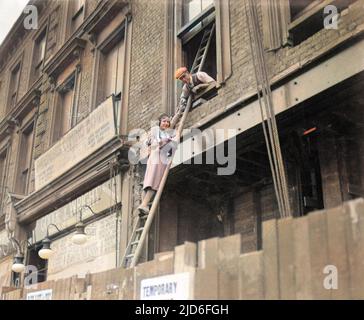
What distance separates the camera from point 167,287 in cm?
386

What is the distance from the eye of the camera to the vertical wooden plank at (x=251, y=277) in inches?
133

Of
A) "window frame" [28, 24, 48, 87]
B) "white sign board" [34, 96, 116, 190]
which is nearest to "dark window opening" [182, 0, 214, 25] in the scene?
"white sign board" [34, 96, 116, 190]

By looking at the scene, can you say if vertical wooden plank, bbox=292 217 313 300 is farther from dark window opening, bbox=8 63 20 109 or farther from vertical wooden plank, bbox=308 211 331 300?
→ dark window opening, bbox=8 63 20 109

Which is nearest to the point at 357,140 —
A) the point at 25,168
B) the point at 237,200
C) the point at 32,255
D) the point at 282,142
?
the point at 282,142

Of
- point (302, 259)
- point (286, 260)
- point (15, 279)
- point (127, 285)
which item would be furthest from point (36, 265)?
point (302, 259)

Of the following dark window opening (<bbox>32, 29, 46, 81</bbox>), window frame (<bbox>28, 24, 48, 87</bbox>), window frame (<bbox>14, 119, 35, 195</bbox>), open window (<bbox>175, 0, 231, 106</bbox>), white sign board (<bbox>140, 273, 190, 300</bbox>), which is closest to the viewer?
white sign board (<bbox>140, 273, 190, 300</bbox>)

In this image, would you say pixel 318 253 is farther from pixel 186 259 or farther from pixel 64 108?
pixel 64 108

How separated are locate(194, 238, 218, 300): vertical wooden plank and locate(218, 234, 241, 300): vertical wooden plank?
1.4 inches

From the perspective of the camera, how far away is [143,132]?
901 centimetres

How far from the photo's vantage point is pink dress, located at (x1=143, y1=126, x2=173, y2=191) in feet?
24.6

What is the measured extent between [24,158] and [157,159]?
9.54m

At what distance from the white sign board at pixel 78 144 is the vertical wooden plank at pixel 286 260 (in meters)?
6.36

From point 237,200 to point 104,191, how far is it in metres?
2.73
